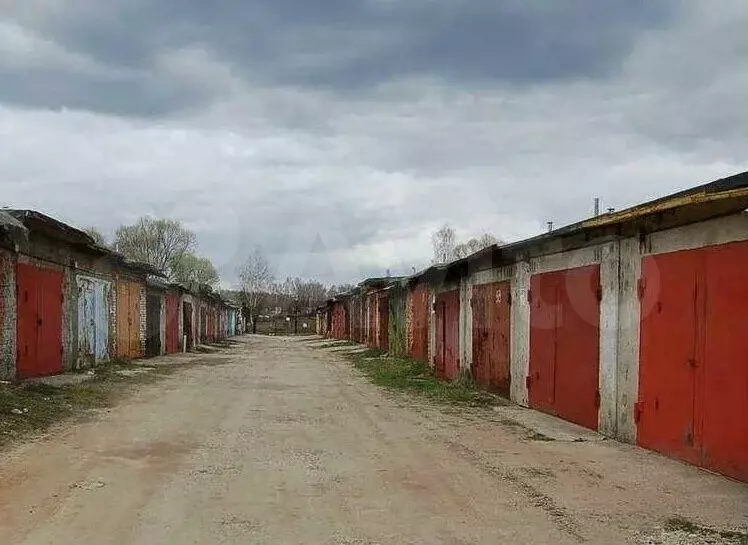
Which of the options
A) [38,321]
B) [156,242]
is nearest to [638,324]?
[38,321]

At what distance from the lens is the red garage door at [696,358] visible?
7117 millimetres

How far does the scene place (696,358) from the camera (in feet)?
25.6

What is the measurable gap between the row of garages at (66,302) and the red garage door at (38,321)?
2cm

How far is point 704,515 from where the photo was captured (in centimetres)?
598

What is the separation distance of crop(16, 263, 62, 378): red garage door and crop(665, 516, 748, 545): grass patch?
1255cm

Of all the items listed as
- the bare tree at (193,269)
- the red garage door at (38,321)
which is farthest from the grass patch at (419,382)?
the bare tree at (193,269)

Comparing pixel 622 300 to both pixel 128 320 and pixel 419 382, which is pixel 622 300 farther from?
pixel 128 320

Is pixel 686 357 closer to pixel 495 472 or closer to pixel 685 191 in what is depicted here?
pixel 685 191

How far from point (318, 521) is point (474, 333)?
11440 mm

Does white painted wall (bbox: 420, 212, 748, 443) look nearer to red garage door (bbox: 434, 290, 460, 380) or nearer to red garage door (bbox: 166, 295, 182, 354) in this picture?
red garage door (bbox: 434, 290, 460, 380)

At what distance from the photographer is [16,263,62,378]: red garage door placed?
14500mm

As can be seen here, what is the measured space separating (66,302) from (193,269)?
5556 cm

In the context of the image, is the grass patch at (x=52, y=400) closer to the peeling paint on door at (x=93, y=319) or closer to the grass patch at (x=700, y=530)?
the peeling paint on door at (x=93, y=319)

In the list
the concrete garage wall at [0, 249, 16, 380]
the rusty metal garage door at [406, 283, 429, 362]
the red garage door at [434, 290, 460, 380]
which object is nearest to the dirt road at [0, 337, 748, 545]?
the concrete garage wall at [0, 249, 16, 380]
